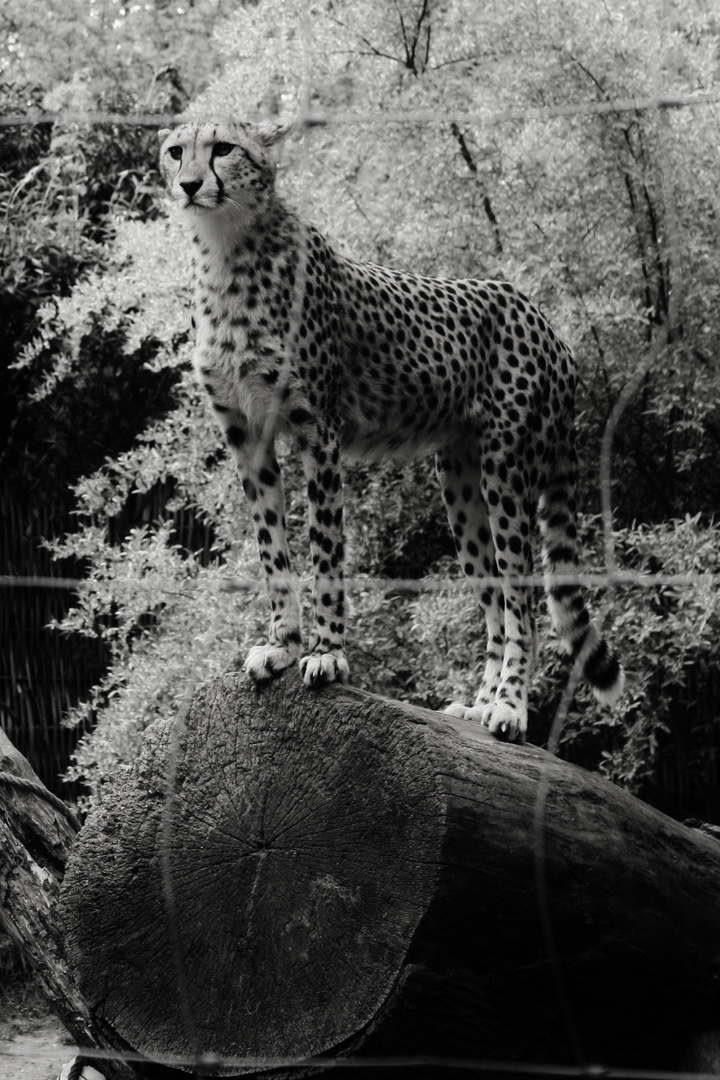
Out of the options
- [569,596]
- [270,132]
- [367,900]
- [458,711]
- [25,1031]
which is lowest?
[25,1031]

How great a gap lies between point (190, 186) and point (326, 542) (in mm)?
941

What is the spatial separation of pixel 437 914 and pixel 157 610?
3.34 metres

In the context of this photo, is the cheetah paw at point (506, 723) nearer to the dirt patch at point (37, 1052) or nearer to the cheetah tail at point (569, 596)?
the cheetah tail at point (569, 596)

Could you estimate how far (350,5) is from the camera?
215 inches

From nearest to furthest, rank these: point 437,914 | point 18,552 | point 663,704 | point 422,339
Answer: point 437,914 → point 422,339 → point 663,704 → point 18,552

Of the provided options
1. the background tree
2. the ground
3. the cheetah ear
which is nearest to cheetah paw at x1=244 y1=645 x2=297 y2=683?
the cheetah ear

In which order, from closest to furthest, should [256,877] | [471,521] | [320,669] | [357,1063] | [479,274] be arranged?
[357,1063] < [256,877] < [320,669] < [471,521] < [479,274]

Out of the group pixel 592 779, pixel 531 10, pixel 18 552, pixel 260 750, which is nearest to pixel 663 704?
pixel 592 779

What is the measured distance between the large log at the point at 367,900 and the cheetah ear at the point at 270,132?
55.9 inches

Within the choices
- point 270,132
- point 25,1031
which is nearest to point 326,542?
point 270,132

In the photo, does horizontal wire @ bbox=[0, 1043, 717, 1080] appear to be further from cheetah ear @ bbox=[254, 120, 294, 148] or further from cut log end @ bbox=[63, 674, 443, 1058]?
cheetah ear @ bbox=[254, 120, 294, 148]

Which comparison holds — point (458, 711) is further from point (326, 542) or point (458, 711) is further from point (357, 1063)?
point (357, 1063)

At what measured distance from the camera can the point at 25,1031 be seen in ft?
16.4

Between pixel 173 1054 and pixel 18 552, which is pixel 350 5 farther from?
pixel 173 1054
